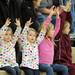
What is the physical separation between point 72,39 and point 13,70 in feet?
6.99

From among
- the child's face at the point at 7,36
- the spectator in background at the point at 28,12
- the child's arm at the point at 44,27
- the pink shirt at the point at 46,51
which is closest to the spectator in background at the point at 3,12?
the child's face at the point at 7,36

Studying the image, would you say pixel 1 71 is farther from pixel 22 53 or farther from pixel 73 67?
pixel 73 67

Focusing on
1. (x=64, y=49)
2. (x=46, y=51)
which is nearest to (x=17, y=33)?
(x=46, y=51)

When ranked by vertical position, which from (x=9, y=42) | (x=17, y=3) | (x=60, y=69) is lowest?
(x=60, y=69)

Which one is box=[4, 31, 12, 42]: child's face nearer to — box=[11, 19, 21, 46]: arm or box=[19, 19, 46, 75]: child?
box=[11, 19, 21, 46]: arm

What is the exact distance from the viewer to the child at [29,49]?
778 centimetres

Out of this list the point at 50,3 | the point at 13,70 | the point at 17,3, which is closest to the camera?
the point at 13,70

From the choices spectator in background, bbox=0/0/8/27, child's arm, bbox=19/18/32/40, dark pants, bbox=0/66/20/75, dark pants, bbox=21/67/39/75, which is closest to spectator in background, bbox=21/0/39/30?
child's arm, bbox=19/18/32/40

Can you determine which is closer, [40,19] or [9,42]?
[9,42]

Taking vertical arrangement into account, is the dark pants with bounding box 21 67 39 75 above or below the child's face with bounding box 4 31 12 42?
below

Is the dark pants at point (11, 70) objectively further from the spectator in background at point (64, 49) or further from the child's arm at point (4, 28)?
the spectator in background at point (64, 49)

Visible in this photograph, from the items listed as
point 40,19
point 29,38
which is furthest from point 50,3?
point 29,38

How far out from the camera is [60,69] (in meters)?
8.14

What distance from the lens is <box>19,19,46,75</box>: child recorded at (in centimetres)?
778
